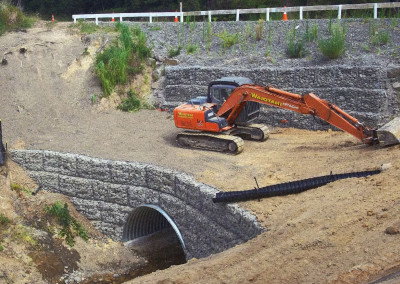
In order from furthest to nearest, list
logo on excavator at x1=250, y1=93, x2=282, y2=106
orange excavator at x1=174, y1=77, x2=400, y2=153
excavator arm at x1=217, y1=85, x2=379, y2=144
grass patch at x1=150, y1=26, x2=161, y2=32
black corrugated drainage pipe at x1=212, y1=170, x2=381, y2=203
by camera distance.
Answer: grass patch at x1=150, y1=26, x2=161, y2=32 → logo on excavator at x1=250, y1=93, x2=282, y2=106 → orange excavator at x1=174, y1=77, x2=400, y2=153 → excavator arm at x1=217, y1=85, x2=379, y2=144 → black corrugated drainage pipe at x1=212, y1=170, x2=381, y2=203

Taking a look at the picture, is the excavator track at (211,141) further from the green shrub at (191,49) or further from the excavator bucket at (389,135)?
the green shrub at (191,49)

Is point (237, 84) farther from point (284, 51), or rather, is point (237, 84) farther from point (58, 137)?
point (58, 137)

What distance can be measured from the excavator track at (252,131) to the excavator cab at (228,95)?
18 centimetres

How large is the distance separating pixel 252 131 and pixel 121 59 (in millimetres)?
6647

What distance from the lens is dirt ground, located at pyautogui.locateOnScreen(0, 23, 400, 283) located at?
28.2ft

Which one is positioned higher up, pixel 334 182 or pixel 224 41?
pixel 224 41

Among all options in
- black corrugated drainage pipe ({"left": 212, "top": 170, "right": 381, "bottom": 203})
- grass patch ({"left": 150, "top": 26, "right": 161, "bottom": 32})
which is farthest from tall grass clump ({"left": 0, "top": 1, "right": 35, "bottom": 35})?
black corrugated drainage pipe ({"left": 212, "top": 170, "right": 381, "bottom": 203})

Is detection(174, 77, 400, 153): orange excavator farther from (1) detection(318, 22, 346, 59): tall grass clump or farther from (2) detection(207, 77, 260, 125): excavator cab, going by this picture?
(1) detection(318, 22, 346, 59): tall grass clump

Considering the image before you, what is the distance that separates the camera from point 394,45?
17047 mm

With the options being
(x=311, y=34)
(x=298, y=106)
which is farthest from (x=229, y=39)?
(x=298, y=106)

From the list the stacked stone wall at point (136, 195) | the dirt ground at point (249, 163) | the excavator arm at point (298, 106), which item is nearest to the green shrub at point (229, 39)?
the dirt ground at point (249, 163)

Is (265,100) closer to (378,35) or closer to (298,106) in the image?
(298,106)

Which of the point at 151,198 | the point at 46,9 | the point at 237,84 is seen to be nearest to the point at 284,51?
the point at 237,84

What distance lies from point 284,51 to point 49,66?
8.48 m
